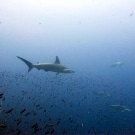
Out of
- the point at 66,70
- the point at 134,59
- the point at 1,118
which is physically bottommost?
the point at 1,118

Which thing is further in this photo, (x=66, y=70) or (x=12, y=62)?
(x=12, y=62)

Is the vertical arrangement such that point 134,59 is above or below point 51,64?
above

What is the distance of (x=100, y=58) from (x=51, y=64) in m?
135

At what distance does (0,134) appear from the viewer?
12039 millimetres

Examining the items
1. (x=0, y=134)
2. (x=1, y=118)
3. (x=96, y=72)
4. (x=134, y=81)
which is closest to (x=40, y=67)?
(x=0, y=134)

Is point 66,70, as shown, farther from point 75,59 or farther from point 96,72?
point 75,59

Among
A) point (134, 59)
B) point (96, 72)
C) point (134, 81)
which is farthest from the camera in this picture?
point (96, 72)

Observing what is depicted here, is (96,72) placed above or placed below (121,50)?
below

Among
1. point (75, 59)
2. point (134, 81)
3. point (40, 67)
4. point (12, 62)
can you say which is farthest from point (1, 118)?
point (75, 59)

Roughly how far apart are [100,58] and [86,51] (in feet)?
30.3

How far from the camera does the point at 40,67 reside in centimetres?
1175

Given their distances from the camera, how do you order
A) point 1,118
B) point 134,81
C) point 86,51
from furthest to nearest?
point 86,51 < point 134,81 < point 1,118

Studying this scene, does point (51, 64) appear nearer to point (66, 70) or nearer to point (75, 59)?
point (66, 70)

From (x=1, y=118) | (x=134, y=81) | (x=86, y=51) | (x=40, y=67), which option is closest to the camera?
(x=40, y=67)
